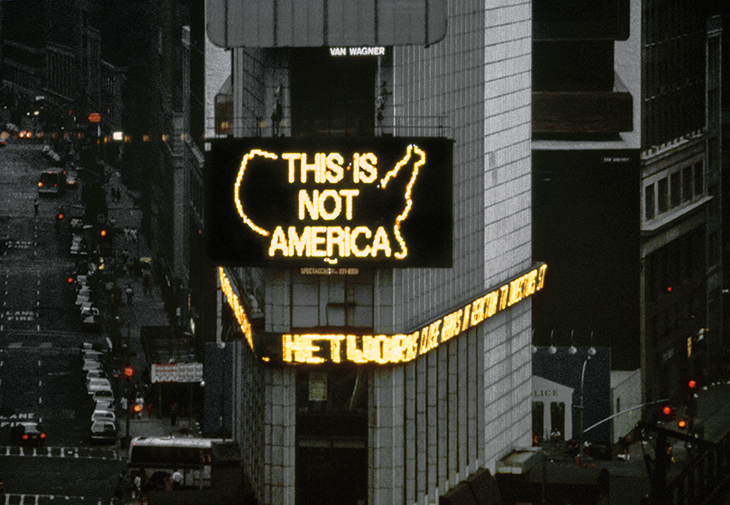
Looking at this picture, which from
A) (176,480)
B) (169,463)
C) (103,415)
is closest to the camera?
(176,480)

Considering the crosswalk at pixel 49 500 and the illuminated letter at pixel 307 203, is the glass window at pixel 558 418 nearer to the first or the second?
the crosswalk at pixel 49 500

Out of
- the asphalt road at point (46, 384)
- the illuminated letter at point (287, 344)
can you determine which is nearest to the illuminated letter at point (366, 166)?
the illuminated letter at point (287, 344)

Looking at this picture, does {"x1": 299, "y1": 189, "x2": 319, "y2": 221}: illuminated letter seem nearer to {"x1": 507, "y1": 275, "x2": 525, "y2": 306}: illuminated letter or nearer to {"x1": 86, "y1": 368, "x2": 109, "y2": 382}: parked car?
{"x1": 507, "y1": 275, "x2": 525, "y2": 306}: illuminated letter

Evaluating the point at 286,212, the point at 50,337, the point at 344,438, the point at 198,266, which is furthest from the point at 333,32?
the point at 50,337

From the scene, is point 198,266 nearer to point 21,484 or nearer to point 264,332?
point 21,484

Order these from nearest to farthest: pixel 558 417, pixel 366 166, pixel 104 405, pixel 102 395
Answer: pixel 366 166
pixel 558 417
pixel 104 405
pixel 102 395

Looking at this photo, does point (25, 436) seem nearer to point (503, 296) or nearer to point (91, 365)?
point (91, 365)

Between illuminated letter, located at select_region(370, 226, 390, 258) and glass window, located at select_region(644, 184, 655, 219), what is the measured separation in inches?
2568

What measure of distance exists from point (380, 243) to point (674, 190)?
77642 millimetres

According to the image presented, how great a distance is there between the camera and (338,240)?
63.2 m

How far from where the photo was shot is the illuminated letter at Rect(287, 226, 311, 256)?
63.6m

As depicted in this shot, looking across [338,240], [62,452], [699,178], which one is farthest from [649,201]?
[338,240]

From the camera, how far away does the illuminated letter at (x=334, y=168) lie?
62531mm

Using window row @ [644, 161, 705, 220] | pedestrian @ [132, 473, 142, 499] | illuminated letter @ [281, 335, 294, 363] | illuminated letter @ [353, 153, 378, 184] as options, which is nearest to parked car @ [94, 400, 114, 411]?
pedestrian @ [132, 473, 142, 499]
